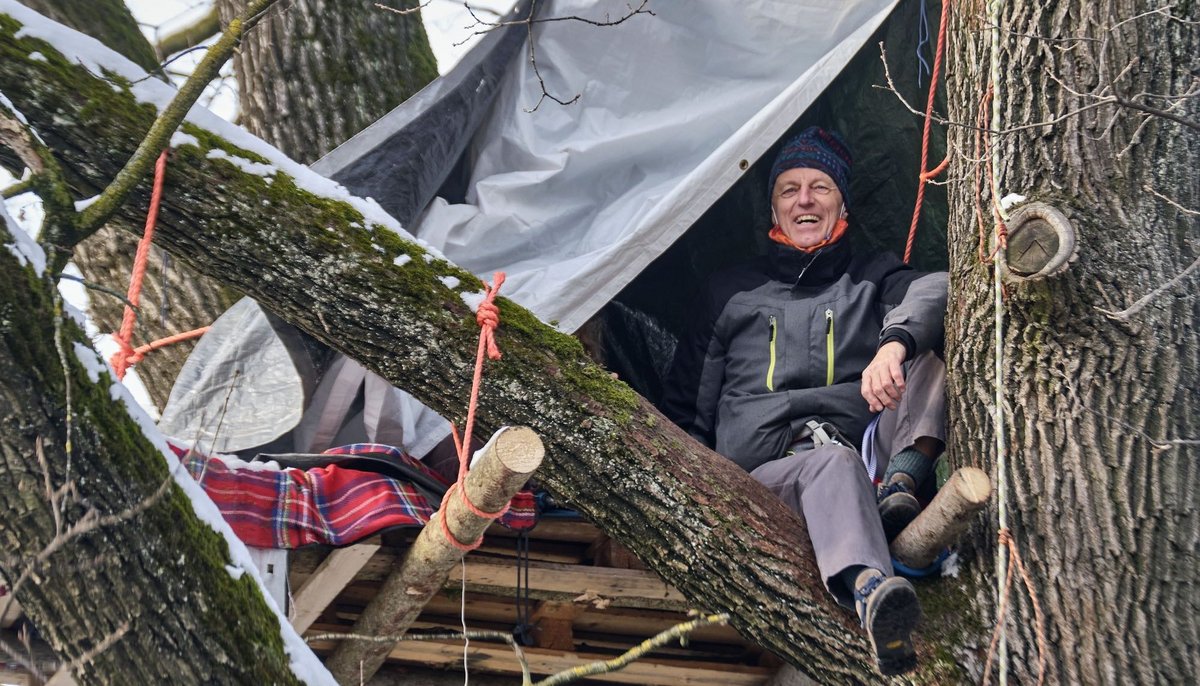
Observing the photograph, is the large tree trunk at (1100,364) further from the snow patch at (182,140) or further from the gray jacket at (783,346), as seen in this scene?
the snow patch at (182,140)

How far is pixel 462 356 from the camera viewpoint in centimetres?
236

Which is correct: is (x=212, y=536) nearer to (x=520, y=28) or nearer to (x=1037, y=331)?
(x=1037, y=331)

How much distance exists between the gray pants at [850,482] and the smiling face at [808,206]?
2.47 feet

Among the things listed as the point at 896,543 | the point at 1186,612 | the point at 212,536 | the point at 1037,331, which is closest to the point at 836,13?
the point at 1037,331

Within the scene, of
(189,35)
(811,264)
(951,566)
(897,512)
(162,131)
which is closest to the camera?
(162,131)

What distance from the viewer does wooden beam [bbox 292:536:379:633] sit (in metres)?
2.91

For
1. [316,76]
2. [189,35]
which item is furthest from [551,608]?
[189,35]

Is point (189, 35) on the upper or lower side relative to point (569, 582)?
upper

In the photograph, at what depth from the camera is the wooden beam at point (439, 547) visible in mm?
2123

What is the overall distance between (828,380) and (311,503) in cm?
143

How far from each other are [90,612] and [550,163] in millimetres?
2170

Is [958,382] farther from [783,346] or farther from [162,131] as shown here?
[162,131]

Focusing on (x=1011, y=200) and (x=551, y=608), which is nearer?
(x=1011, y=200)

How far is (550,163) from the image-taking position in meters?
3.55
